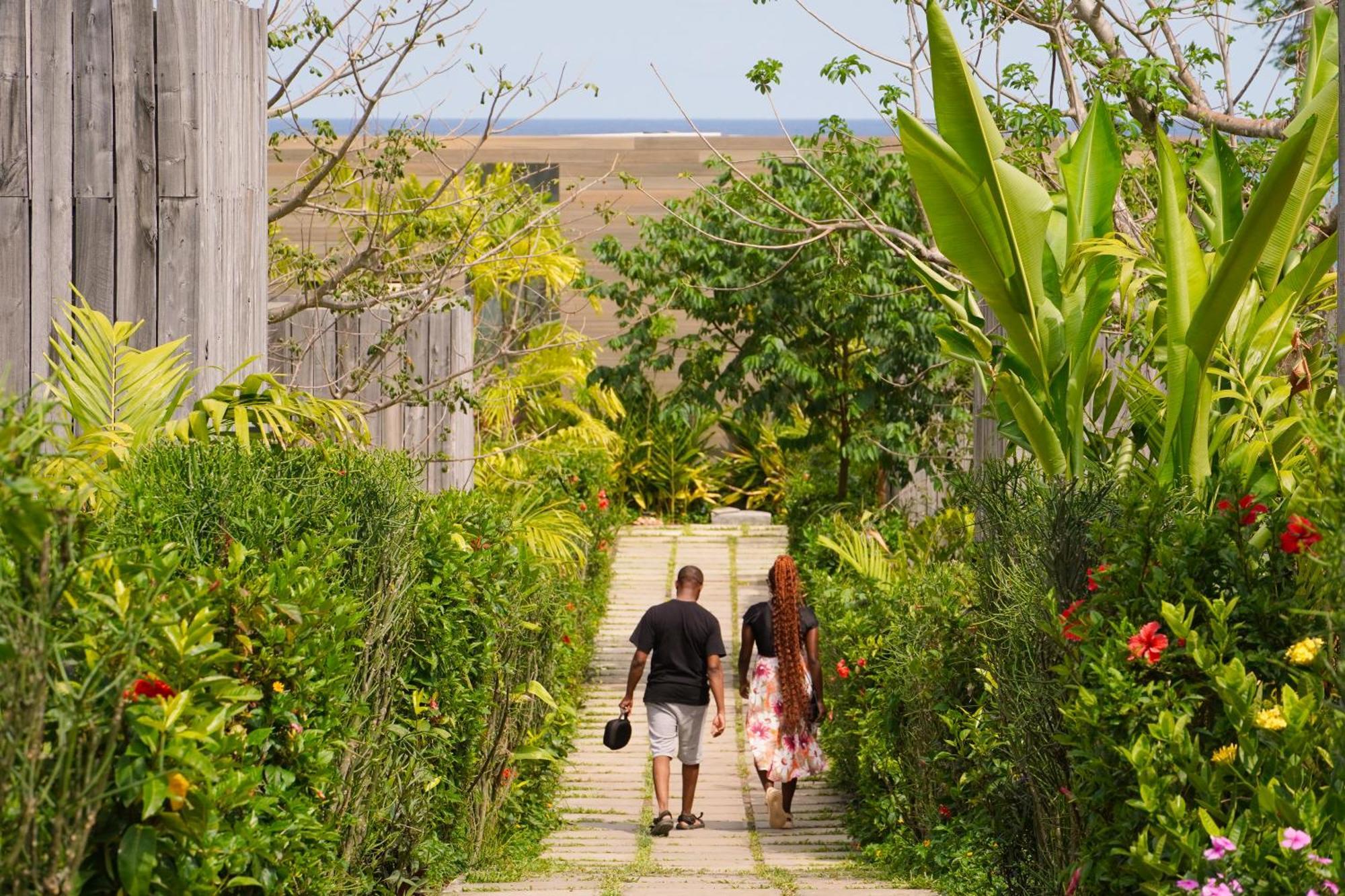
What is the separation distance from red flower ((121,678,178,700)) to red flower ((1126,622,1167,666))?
6.89ft

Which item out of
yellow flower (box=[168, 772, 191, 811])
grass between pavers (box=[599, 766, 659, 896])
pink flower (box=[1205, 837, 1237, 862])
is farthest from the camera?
grass between pavers (box=[599, 766, 659, 896])

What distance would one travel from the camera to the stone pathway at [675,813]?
6.24 m

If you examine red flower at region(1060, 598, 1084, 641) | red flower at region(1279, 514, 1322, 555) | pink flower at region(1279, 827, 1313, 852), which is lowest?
pink flower at region(1279, 827, 1313, 852)

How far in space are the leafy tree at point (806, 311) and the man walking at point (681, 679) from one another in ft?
13.9

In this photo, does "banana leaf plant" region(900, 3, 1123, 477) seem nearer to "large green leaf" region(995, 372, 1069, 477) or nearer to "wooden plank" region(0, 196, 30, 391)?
"large green leaf" region(995, 372, 1069, 477)

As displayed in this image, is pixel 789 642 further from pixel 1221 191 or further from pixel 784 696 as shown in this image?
pixel 1221 191

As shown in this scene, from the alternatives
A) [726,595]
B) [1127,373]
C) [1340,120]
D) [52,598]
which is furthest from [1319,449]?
[726,595]

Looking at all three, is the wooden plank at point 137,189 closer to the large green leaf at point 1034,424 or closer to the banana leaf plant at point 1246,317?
the large green leaf at point 1034,424

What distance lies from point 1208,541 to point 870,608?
4.70 meters

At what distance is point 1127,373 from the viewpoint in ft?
17.7

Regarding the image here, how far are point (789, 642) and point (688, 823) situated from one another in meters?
1.18

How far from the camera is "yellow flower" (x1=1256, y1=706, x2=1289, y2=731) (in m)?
3.15

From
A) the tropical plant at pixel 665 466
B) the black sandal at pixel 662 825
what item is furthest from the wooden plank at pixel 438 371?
the tropical plant at pixel 665 466

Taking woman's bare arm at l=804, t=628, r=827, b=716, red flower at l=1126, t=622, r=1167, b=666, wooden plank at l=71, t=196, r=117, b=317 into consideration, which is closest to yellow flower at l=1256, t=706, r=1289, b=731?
red flower at l=1126, t=622, r=1167, b=666
